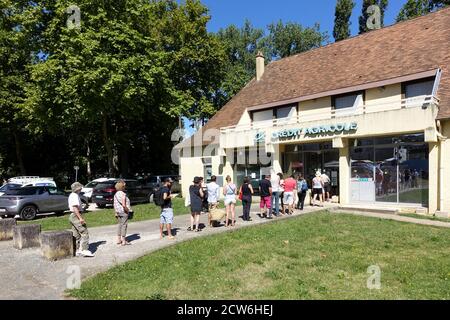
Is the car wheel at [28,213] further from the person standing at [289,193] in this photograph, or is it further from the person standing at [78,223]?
the person standing at [289,193]

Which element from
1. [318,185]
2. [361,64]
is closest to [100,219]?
[318,185]

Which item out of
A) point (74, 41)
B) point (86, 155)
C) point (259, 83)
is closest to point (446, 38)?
point (259, 83)

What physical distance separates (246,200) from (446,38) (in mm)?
13317

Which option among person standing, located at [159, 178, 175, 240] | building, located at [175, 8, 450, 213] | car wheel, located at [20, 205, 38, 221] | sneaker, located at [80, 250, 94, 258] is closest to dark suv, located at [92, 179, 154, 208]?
car wheel, located at [20, 205, 38, 221]

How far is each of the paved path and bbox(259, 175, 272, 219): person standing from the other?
3.26 feet

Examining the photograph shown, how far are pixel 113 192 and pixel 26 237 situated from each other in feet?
34.1

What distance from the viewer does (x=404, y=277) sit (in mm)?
7234

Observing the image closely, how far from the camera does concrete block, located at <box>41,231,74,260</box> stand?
9.02 meters

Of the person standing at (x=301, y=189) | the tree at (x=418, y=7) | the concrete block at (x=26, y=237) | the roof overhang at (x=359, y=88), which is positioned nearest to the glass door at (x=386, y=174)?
the roof overhang at (x=359, y=88)

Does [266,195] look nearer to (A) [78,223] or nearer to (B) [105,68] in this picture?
(A) [78,223]

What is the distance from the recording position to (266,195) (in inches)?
572

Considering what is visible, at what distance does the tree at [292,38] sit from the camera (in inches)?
1848

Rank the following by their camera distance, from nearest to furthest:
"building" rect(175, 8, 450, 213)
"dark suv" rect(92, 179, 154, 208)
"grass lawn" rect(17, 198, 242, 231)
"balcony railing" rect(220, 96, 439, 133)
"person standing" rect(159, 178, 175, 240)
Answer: "person standing" rect(159, 178, 175, 240) < "grass lawn" rect(17, 198, 242, 231) < "building" rect(175, 8, 450, 213) < "balcony railing" rect(220, 96, 439, 133) < "dark suv" rect(92, 179, 154, 208)

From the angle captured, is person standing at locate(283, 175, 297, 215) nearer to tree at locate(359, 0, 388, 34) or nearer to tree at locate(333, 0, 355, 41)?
tree at locate(359, 0, 388, 34)
